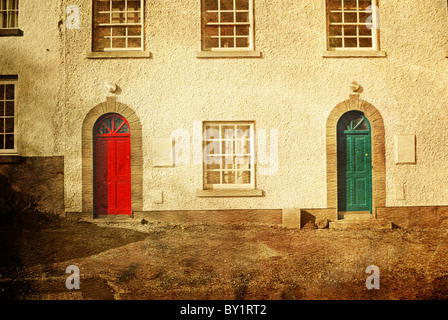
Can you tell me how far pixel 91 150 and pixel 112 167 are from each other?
661 millimetres

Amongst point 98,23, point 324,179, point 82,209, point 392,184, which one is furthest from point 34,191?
point 392,184

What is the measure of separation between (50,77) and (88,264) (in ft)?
16.6

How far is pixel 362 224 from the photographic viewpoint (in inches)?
264

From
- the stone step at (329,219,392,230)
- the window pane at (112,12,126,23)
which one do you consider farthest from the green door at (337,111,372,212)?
the window pane at (112,12,126,23)

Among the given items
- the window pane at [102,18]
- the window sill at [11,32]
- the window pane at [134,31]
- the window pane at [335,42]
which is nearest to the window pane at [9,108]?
the window sill at [11,32]

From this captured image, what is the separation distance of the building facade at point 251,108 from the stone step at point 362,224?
298 millimetres

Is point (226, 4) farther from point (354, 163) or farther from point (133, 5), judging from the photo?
point (354, 163)

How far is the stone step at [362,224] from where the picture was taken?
667 cm

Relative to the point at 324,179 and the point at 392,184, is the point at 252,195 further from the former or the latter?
the point at 392,184

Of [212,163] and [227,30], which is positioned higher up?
[227,30]

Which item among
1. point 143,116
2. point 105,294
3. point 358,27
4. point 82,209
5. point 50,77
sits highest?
point 358,27

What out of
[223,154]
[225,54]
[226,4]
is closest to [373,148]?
[223,154]

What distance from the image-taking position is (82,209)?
7004 millimetres

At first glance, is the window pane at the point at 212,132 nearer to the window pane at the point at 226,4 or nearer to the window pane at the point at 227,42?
the window pane at the point at 227,42
